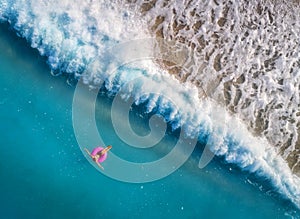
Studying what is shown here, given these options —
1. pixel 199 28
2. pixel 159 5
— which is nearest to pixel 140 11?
pixel 159 5

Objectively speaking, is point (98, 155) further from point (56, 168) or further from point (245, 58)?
point (245, 58)

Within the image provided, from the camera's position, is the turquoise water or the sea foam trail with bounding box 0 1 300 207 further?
the sea foam trail with bounding box 0 1 300 207

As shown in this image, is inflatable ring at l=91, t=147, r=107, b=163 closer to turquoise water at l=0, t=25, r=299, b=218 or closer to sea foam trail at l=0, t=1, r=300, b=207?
turquoise water at l=0, t=25, r=299, b=218

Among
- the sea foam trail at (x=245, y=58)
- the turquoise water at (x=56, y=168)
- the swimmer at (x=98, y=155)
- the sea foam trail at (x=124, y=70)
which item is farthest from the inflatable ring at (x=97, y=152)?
the sea foam trail at (x=245, y=58)

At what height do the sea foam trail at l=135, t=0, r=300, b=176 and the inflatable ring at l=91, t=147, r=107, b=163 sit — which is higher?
the sea foam trail at l=135, t=0, r=300, b=176

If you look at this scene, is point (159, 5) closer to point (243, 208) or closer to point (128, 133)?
point (128, 133)

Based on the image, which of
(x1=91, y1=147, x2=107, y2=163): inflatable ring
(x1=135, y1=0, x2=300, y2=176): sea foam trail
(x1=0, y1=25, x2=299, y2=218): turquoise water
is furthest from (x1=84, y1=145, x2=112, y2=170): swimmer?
(x1=135, y1=0, x2=300, y2=176): sea foam trail

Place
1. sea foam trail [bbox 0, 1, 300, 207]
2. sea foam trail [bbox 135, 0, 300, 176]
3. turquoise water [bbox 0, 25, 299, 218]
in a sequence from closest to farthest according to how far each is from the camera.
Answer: turquoise water [bbox 0, 25, 299, 218] → sea foam trail [bbox 0, 1, 300, 207] → sea foam trail [bbox 135, 0, 300, 176]
